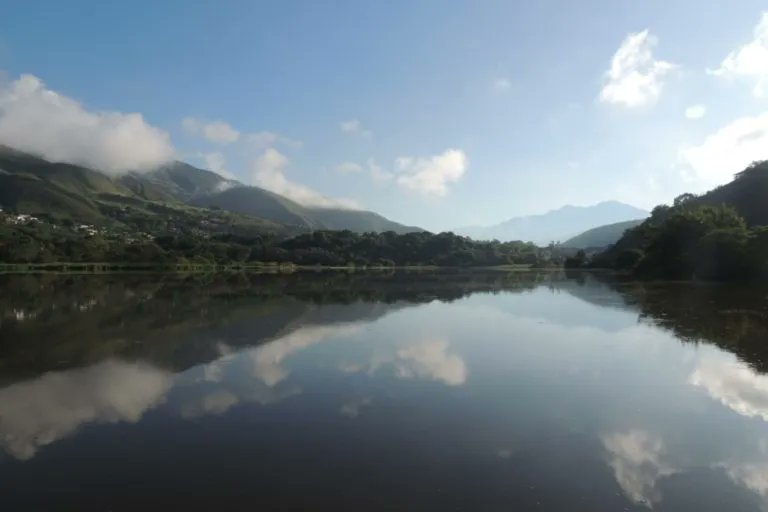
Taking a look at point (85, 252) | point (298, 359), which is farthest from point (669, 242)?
point (85, 252)

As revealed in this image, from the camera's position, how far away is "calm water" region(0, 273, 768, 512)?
9.86 m

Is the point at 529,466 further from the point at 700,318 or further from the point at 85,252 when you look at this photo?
the point at 85,252

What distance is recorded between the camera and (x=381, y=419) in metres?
14.3

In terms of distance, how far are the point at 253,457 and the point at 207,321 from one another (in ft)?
82.7

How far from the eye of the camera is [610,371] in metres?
21.1

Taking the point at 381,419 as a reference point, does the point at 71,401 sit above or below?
below

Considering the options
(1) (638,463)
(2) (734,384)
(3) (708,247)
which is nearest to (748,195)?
(3) (708,247)

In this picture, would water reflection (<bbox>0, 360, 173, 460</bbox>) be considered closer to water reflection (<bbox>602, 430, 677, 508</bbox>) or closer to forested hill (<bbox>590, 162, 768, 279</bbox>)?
water reflection (<bbox>602, 430, 677, 508</bbox>)

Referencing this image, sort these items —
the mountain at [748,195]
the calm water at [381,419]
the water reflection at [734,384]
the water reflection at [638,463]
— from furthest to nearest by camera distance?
the mountain at [748,195] → the water reflection at [734,384] → the water reflection at [638,463] → the calm water at [381,419]

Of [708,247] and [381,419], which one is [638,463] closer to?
[381,419]

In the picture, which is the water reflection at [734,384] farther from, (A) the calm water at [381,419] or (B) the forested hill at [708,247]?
(B) the forested hill at [708,247]

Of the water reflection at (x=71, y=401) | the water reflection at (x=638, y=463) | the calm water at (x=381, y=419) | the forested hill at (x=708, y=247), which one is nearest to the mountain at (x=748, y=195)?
the forested hill at (x=708, y=247)

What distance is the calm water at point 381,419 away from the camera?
9.86m

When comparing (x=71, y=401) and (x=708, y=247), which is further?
(x=708, y=247)
